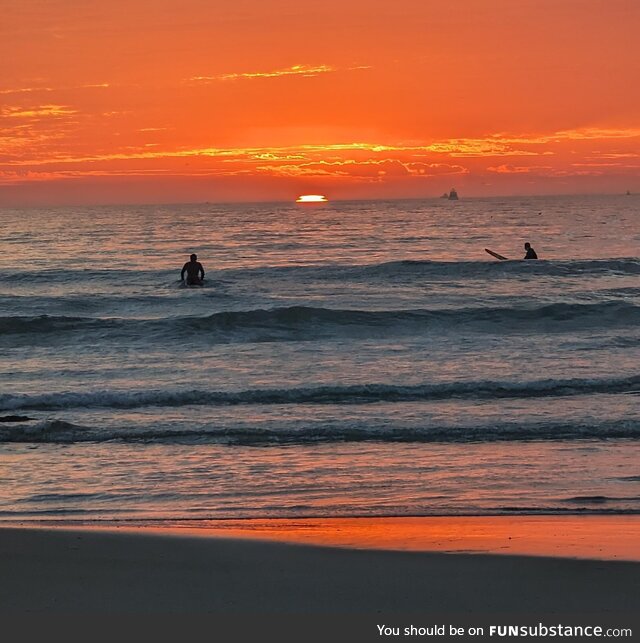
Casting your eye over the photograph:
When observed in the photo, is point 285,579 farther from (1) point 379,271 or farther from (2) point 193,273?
(1) point 379,271

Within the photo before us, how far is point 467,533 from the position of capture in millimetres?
7766

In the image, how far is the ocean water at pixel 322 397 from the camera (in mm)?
9500

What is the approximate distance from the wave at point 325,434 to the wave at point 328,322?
9825 millimetres

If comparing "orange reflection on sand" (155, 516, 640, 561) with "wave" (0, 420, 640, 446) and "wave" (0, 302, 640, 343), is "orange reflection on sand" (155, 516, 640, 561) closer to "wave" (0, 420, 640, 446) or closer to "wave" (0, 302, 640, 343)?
"wave" (0, 420, 640, 446)

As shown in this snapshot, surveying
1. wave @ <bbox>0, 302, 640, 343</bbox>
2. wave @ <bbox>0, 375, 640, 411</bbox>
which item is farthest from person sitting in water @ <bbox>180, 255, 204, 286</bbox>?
wave @ <bbox>0, 375, 640, 411</bbox>

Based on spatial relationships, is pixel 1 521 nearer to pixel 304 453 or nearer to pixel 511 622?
pixel 304 453

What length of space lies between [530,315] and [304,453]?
16.4m

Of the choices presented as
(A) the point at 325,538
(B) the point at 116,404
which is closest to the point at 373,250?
(B) the point at 116,404

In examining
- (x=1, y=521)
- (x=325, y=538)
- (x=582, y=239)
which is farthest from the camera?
(x=582, y=239)

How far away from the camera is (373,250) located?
55.1m

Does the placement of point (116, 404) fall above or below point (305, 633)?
below

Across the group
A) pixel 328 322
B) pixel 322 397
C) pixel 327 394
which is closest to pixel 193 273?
pixel 328 322

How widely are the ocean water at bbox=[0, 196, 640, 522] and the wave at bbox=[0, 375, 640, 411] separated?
5 centimetres

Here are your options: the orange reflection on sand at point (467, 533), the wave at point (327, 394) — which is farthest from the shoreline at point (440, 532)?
the wave at point (327, 394)
